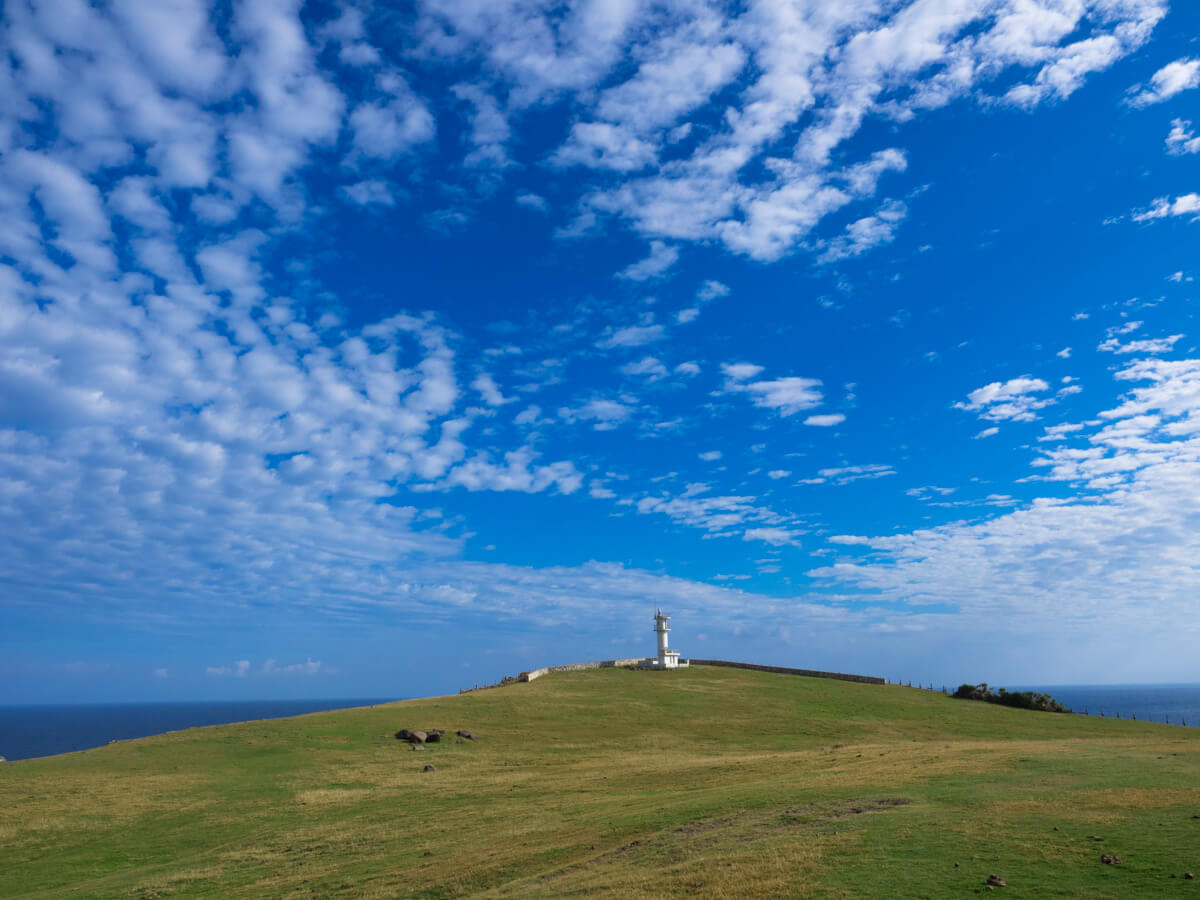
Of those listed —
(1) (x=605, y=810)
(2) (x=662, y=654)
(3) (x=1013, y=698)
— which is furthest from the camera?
(2) (x=662, y=654)

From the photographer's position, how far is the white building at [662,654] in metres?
89.5

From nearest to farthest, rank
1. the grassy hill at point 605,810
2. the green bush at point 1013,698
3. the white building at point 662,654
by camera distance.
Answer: the grassy hill at point 605,810 → the green bush at point 1013,698 → the white building at point 662,654

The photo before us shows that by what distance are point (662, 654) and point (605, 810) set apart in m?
67.1

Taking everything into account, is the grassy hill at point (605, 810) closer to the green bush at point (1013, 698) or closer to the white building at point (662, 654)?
the green bush at point (1013, 698)

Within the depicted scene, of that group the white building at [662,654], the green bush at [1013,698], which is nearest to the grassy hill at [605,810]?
the green bush at [1013,698]

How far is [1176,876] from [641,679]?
6584 centimetres

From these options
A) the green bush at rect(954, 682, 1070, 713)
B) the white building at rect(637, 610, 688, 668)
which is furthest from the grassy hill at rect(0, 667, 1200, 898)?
the white building at rect(637, 610, 688, 668)

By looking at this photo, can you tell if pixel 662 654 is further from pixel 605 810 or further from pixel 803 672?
pixel 605 810

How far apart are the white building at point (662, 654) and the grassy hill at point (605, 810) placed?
114 ft

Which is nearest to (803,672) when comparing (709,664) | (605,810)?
(709,664)

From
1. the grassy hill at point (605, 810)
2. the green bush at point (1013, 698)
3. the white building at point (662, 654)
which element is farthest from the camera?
the white building at point (662, 654)

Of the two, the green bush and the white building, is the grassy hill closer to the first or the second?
the green bush

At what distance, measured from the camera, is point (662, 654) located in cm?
9281

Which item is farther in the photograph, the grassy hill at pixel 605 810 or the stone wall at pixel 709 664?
the stone wall at pixel 709 664
